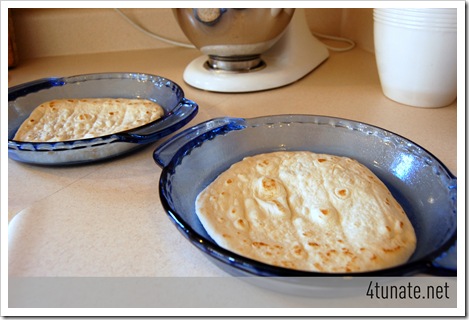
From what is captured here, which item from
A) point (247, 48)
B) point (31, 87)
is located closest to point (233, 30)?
point (247, 48)

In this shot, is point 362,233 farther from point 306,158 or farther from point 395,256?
point 306,158

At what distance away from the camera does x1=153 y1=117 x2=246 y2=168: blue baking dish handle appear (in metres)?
0.59

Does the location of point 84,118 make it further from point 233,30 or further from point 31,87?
point 233,30

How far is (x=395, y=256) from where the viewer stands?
44cm

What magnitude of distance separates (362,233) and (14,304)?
40 cm

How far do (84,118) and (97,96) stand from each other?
0.41 feet

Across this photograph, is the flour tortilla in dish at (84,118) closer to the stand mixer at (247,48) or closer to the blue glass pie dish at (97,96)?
the blue glass pie dish at (97,96)

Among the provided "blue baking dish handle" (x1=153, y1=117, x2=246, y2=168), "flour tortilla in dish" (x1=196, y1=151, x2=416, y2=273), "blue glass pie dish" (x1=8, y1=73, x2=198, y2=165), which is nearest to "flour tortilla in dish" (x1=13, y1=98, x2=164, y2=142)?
"blue glass pie dish" (x1=8, y1=73, x2=198, y2=165)

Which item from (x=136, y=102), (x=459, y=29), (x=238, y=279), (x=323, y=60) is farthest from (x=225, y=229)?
(x=323, y=60)

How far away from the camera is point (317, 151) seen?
66cm

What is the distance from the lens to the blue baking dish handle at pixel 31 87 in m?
0.82

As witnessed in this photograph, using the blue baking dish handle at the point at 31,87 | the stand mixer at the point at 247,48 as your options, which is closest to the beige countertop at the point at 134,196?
the stand mixer at the point at 247,48

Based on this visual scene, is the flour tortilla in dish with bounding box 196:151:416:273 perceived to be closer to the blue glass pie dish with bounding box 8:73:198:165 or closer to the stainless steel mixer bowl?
the blue glass pie dish with bounding box 8:73:198:165

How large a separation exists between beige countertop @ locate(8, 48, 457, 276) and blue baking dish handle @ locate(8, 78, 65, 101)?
8.0 inches
